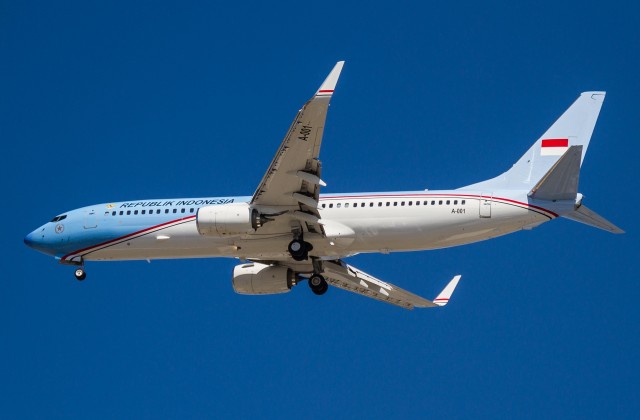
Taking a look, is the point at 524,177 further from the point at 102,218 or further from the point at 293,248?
the point at 102,218

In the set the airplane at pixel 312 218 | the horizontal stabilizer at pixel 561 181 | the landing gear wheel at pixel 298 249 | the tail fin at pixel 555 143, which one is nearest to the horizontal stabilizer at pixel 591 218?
the airplane at pixel 312 218

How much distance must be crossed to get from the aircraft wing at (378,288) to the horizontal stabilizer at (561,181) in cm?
872

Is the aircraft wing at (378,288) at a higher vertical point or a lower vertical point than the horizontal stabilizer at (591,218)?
higher

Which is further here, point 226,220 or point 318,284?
point 318,284

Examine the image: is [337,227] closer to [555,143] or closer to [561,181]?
[561,181]

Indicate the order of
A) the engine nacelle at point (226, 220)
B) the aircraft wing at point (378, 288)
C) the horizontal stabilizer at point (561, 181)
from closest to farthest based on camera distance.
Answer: the horizontal stabilizer at point (561, 181), the engine nacelle at point (226, 220), the aircraft wing at point (378, 288)

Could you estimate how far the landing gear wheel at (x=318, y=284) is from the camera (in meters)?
41.5

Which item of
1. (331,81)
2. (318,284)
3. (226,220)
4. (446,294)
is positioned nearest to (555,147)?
(446,294)

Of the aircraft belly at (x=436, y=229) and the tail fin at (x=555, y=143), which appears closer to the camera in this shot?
the aircraft belly at (x=436, y=229)

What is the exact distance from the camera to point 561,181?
3662 cm

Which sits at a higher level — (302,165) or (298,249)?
(302,165)

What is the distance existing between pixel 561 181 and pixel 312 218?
26.4 feet

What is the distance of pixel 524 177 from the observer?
40.0 meters

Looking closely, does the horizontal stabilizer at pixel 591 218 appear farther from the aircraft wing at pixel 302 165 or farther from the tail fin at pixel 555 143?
the aircraft wing at pixel 302 165
